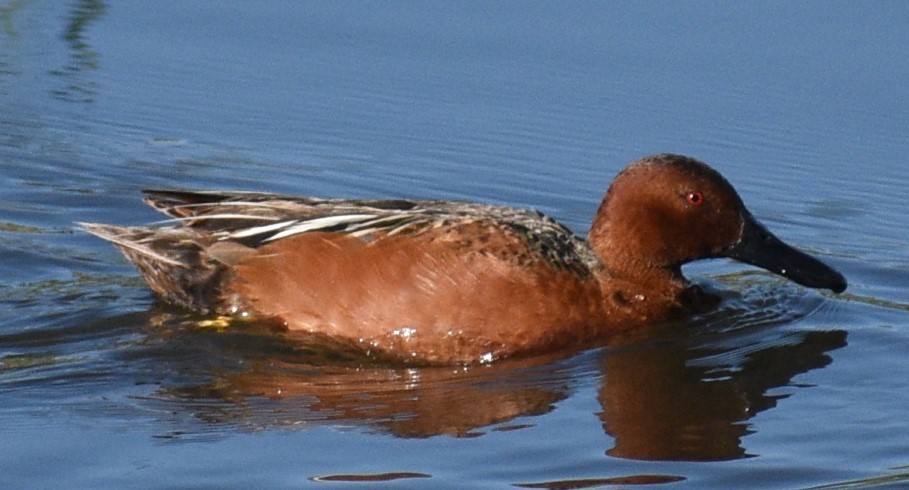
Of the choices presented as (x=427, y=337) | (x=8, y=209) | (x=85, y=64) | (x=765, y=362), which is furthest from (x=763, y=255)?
Result: (x=85, y=64)

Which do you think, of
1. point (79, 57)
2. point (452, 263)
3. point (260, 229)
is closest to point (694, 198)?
point (452, 263)

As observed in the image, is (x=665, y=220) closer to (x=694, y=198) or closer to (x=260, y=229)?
(x=694, y=198)

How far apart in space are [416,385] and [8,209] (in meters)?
3.49

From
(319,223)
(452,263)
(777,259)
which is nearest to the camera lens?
(452,263)

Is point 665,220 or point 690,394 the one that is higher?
point 665,220

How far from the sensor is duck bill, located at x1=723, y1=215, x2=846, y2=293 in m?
9.13

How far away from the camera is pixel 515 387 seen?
789 centimetres

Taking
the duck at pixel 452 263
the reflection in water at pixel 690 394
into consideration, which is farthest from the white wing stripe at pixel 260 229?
the reflection in water at pixel 690 394

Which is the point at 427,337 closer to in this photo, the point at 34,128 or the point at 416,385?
the point at 416,385

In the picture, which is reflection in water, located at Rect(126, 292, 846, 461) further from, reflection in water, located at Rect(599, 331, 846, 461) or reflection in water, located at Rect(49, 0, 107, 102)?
reflection in water, located at Rect(49, 0, 107, 102)

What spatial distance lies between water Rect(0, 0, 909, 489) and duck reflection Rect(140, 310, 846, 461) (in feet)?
0.07

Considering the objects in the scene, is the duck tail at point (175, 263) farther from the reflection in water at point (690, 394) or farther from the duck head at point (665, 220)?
the reflection in water at point (690, 394)

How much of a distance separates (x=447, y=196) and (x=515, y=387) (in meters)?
3.14

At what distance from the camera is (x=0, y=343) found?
836cm
